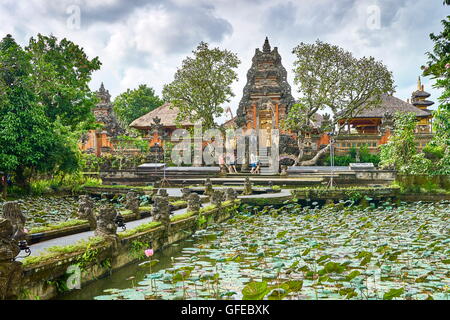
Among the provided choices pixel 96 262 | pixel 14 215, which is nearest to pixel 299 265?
pixel 96 262

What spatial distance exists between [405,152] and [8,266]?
1761cm

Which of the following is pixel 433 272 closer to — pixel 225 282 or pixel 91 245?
pixel 225 282

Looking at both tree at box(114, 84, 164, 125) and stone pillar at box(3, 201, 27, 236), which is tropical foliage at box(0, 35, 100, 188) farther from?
tree at box(114, 84, 164, 125)

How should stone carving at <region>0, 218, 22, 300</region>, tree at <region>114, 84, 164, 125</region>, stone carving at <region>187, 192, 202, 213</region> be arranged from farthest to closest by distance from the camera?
1. tree at <region>114, 84, 164, 125</region>
2. stone carving at <region>187, 192, 202, 213</region>
3. stone carving at <region>0, 218, 22, 300</region>

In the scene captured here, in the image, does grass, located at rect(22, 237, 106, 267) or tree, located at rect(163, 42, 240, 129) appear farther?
tree, located at rect(163, 42, 240, 129)

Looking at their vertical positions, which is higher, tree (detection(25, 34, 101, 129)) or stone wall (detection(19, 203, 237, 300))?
tree (detection(25, 34, 101, 129))

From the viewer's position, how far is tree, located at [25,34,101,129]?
20859 mm

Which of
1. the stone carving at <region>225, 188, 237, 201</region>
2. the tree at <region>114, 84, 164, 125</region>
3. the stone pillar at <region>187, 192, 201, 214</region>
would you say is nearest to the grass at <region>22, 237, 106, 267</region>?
the stone pillar at <region>187, 192, 201, 214</region>

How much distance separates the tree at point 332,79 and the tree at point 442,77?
26.7 ft

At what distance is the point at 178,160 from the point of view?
27953mm

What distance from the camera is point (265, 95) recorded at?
2822cm

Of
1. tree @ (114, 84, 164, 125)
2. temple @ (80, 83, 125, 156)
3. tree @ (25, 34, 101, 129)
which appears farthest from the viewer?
tree @ (114, 84, 164, 125)

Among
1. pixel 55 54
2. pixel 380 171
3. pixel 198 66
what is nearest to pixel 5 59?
pixel 55 54

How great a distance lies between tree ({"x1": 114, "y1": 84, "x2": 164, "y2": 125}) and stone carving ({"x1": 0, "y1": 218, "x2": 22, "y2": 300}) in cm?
4277
